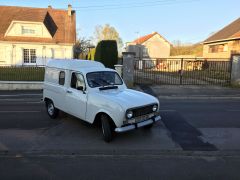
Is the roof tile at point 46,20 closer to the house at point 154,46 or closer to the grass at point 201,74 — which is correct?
the grass at point 201,74

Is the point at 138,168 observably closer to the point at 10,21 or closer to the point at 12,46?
the point at 12,46

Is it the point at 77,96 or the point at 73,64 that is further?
the point at 73,64

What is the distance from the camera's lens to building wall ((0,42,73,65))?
28047mm

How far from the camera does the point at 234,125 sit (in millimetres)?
7293

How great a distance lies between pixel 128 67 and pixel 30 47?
1812 centimetres

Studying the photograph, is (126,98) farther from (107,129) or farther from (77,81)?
(77,81)

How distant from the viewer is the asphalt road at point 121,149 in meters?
4.36

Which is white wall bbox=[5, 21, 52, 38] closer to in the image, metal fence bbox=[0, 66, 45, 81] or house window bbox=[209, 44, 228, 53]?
metal fence bbox=[0, 66, 45, 81]

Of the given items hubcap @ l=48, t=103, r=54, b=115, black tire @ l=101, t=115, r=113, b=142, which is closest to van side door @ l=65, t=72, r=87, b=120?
black tire @ l=101, t=115, r=113, b=142

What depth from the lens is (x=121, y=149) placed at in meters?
5.46

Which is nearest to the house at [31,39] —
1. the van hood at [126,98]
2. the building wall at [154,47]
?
the building wall at [154,47]

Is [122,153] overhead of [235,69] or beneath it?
beneath

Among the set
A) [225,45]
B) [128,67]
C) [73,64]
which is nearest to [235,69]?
[128,67]

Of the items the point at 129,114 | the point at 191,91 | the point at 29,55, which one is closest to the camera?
the point at 129,114
